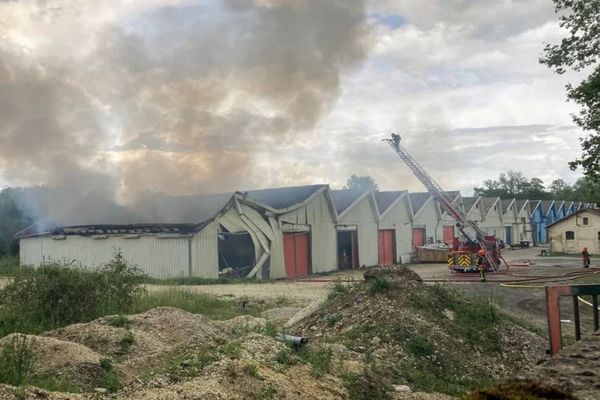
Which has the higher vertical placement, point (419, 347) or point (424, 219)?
point (424, 219)

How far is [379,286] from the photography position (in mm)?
12117

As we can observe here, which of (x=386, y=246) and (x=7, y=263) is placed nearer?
(x=7, y=263)

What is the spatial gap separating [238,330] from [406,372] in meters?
4.04

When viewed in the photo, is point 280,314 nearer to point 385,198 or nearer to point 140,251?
point 140,251

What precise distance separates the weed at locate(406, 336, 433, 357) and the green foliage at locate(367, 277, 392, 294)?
6.57ft

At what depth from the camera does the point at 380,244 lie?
39.4 m

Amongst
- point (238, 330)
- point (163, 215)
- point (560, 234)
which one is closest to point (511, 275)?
point (163, 215)

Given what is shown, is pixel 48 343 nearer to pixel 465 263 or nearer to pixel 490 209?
pixel 465 263

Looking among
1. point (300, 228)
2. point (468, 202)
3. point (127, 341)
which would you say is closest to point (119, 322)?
point (127, 341)

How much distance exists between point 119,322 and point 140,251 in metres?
17.2

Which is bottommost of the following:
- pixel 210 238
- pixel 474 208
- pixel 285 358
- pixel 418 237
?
pixel 285 358

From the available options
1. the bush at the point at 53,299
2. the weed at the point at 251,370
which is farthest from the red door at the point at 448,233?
the weed at the point at 251,370

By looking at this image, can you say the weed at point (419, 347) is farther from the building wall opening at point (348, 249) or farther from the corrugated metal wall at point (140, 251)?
the building wall opening at point (348, 249)

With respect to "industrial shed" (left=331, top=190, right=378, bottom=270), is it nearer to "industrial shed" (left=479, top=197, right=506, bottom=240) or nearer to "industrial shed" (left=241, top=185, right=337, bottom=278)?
"industrial shed" (left=241, top=185, right=337, bottom=278)
